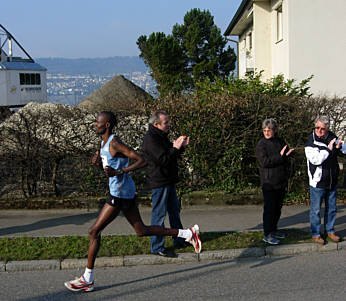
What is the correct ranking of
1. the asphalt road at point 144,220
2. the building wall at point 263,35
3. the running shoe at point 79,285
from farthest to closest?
the building wall at point 263,35 → the asphalt road at point 144,220 → the running shoe at point 79,285

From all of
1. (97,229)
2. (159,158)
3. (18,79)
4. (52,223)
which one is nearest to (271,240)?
(159,158)

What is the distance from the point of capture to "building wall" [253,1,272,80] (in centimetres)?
2064

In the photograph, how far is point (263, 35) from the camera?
20.8 metres

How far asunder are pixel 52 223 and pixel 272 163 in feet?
13.0

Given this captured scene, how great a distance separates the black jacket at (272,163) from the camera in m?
6.40

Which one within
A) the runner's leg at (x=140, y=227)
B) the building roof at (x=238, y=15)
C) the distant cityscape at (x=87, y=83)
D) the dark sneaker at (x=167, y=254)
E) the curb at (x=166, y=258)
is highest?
the building roof at (x=238, y=15)

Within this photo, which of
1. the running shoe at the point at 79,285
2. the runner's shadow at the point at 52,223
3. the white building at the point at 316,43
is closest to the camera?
the running shoe at the point at 79,285

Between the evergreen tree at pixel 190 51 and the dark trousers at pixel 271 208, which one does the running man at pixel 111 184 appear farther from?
the evergreen tree at pixel 190 51

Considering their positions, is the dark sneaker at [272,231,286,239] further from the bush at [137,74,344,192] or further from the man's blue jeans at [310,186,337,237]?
the bush at [137,74,344,192]

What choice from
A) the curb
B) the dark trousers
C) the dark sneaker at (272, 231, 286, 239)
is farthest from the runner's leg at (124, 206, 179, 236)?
the dark sneaker at (272, 231, 286, 239)

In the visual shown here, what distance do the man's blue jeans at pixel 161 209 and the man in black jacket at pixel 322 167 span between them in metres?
1.91

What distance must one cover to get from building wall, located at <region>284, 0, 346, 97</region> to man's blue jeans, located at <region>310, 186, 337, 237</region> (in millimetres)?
10485

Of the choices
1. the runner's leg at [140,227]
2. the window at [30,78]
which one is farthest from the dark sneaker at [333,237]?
the window at [30,78]

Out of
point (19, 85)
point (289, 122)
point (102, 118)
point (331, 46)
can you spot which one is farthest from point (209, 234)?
point (19, 85)
